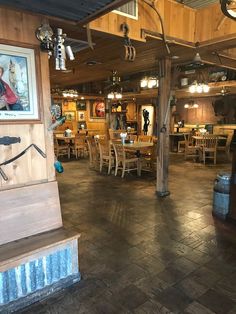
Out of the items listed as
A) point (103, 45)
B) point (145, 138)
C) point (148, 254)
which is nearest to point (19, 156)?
point (148, 254)

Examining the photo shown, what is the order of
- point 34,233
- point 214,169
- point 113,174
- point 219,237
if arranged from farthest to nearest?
point 214,169, point 113,174, point 219,237, point 34,233

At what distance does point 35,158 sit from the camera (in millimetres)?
2127

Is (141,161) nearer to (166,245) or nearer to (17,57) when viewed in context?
(166,245)

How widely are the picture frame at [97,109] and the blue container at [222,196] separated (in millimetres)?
10165

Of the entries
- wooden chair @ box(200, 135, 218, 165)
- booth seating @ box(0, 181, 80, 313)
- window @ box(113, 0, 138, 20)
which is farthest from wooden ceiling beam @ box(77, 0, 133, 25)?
wooden chair @ box(200, 135, 218, 165)

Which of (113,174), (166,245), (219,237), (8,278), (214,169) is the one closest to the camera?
(8,278)

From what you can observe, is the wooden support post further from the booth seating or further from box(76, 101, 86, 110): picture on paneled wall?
box(76, 101, 86, 110): picture on paneled wall

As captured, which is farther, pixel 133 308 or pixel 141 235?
pixel 141 235

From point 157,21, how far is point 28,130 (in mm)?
2287

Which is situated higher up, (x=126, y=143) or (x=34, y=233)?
(x=126, y=143)

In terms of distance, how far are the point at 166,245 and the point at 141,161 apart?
364cm

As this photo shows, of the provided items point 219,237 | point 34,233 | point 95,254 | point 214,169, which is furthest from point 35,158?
point 214,169

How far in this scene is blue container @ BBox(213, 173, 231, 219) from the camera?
3447 mm

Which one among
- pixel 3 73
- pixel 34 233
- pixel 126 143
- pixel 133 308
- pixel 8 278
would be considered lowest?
pixel 133 308
